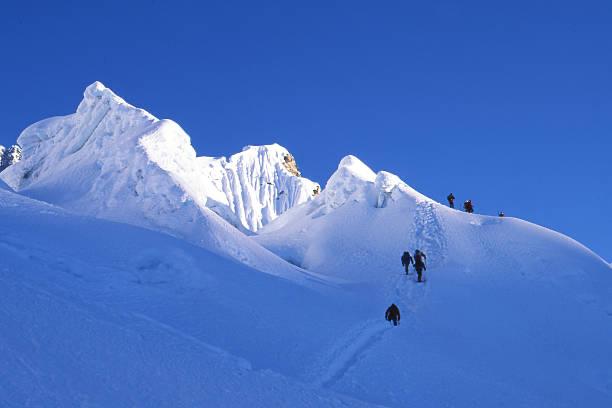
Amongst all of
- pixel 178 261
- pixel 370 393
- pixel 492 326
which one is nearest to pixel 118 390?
pixel 370 393

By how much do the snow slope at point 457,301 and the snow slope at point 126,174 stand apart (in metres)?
7.79

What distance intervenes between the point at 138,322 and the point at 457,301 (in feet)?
58.2

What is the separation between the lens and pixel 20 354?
7562 mm

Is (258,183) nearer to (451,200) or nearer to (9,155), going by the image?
(9,155)

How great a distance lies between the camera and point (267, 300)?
1830 centimetres

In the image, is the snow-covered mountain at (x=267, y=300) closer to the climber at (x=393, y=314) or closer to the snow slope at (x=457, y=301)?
the snow slope at (x=457, y=301)

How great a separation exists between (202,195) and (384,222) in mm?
14496

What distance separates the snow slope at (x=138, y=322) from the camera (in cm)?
780

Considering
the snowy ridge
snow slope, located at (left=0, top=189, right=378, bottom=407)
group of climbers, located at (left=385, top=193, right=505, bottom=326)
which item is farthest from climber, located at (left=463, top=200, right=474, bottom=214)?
the snowy ridge

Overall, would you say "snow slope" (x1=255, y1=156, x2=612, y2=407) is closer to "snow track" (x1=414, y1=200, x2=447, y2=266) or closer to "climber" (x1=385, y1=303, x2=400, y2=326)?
"snow track" (x1=414, y1=200, x2=447, y2=266)

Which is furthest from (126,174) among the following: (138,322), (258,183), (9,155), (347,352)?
(258,183)

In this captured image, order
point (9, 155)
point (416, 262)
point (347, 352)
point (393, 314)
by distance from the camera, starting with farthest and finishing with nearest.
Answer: point (9, 155), point (416, 262), point (393, 314), point (347, 352)

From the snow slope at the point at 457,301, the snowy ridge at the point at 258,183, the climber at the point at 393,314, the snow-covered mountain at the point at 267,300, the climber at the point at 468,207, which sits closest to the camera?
the snow-covered mountain at the point at 267,300

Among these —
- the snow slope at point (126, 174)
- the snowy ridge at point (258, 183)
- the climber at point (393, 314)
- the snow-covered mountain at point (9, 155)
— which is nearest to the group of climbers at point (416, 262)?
the climber at point (393, 314)
